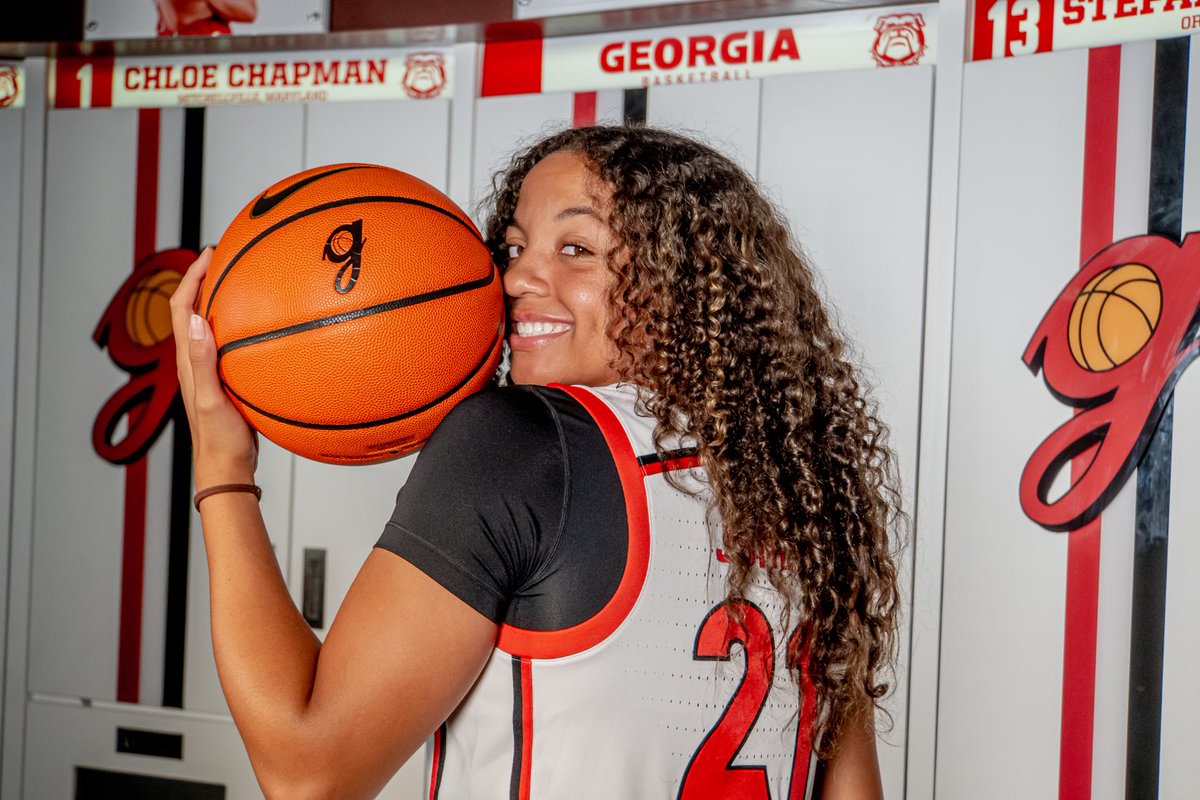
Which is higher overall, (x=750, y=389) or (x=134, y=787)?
(x=750, y=389)

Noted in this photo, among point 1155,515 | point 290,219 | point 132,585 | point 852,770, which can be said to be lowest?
point 132,585

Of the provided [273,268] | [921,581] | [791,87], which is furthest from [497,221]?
[921,581]

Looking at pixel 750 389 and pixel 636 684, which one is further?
pixel 750 389

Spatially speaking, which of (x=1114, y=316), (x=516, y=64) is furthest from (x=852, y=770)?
(x=516, y=64)

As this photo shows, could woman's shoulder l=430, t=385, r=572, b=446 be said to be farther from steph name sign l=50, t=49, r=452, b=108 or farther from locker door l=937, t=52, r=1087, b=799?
steph name sign l=50, t=49, r=452, b=108

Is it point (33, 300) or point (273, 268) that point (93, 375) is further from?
point (273, 268)

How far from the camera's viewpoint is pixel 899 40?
2.12m

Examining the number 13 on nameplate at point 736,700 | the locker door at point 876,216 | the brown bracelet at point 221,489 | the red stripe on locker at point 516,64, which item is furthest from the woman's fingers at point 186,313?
the red stripe on locker at point 516,64

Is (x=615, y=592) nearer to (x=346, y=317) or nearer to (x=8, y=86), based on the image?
(x=346, y=317)

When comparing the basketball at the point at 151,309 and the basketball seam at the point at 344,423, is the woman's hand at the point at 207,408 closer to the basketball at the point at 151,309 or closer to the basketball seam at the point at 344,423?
the basketball seam at the point at 344,423

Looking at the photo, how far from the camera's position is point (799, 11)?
2121mm

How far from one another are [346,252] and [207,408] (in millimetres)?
218

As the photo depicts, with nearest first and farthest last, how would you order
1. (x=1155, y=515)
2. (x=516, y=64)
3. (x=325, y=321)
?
(x=325, y=321), (x=1155, y=515), (x=516, y=64)

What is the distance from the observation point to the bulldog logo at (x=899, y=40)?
6.91ft
